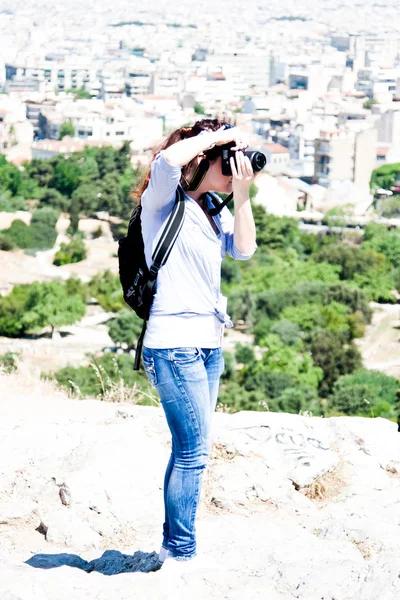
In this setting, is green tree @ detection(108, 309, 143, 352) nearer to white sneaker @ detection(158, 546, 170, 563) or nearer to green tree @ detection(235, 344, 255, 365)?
green tree @ detection(235, 344, 255, 365)

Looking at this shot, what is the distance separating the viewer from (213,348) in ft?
7.89

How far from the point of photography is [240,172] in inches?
93.0

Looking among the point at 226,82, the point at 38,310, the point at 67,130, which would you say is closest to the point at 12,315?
the point at 38,310

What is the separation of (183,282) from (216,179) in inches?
9.2

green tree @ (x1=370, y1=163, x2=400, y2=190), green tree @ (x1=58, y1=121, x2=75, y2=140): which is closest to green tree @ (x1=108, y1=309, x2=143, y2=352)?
green tree @ (x1=370, y1=163, x2=400, y2=190)

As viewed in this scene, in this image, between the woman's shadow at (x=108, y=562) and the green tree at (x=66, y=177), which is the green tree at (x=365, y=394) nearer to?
the woman's shadow at (x=108, y=562)

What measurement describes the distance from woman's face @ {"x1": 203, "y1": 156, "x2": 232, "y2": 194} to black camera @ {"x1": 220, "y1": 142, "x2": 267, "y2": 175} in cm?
2

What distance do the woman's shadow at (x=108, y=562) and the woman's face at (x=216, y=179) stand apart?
0.84 meters

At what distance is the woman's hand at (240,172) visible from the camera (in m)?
2.35

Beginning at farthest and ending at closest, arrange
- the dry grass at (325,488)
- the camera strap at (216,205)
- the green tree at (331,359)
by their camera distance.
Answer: the green tree at (331,359)
the dry grass at (325,488)
the camera strap at (216,205)

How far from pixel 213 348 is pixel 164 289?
17 centimetres

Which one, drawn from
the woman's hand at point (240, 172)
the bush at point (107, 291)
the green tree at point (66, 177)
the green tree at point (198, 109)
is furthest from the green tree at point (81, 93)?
the woman's hand at point (240, 172)

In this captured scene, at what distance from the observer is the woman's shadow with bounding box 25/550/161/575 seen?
2588 mm

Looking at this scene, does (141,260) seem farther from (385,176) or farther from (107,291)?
(385,176)
